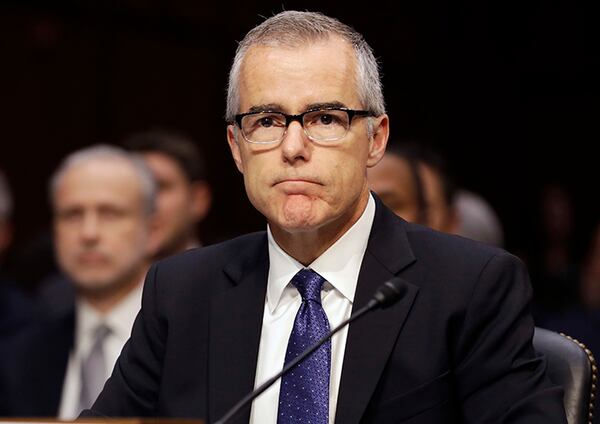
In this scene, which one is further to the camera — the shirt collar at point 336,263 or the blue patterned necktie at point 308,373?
the shirt collar at point 336,263

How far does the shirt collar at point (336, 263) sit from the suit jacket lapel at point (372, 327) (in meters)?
0.03

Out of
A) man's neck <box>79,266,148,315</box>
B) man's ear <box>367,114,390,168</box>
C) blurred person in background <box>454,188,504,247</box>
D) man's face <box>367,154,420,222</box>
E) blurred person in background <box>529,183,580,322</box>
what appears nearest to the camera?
man's ear <box>367,114,390,168</box>

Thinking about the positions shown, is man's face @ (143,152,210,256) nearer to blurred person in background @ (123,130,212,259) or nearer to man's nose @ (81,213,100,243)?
blurred person in background @ (123,130,212,259)

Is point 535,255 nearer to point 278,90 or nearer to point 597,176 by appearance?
point 597,176

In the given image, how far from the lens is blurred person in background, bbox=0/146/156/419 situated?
388cm

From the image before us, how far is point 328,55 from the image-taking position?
236cm

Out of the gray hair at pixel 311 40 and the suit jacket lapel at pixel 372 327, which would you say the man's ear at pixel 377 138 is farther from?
the suit jacket lapel at pixel 372 327

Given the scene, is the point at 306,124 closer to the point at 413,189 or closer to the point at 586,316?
the point at 413,189

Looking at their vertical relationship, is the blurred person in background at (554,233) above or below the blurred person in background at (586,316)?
below

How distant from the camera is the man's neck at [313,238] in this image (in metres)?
2.47

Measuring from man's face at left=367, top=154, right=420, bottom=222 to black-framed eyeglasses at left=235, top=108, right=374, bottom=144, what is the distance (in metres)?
1.94

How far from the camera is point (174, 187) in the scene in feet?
16.2

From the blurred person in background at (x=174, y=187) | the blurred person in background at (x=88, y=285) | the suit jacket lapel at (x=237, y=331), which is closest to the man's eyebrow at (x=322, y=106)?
the suit jacket lapel at (x=237, y=331)

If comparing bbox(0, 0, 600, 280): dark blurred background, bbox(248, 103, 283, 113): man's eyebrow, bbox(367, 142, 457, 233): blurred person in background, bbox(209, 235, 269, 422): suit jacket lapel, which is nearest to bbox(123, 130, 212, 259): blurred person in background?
bbox(367, 142, 457, 233): blurred person in background
